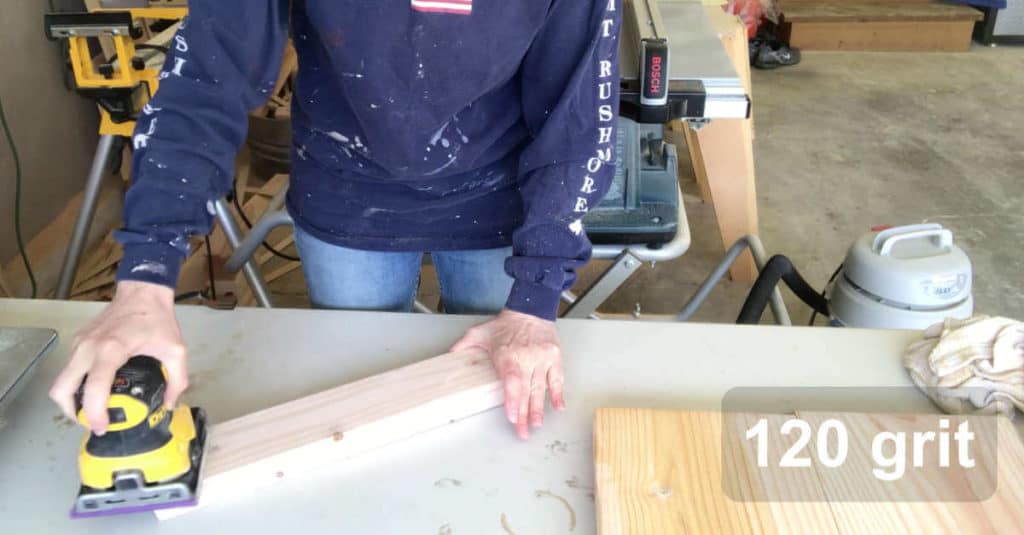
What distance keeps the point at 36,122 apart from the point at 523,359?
7.62ft

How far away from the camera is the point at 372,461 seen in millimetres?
835

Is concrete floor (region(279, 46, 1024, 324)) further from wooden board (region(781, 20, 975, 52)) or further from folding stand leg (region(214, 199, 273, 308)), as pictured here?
folding stand leg (region(214, 199, 273, 308))

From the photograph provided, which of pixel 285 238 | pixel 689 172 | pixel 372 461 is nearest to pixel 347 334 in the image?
pixel 372 461

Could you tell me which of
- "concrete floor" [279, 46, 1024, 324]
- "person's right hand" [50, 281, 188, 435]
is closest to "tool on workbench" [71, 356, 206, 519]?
"person's right hand" [50, 281, 188, 435]

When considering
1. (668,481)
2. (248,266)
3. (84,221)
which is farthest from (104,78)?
(668,481)

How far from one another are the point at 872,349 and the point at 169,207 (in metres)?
0.84

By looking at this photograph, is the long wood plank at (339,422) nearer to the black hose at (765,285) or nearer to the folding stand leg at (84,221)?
the black hose at (765,285)

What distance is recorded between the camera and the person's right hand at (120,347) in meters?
0.70

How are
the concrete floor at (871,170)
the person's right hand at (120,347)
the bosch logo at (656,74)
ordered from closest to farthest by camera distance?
the person's right hand at (120,347), the bosch logo at (656,74), the concrete floor at (871,170)

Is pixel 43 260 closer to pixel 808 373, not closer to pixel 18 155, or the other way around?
pixel 18 155

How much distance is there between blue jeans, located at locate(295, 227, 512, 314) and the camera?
121 cm

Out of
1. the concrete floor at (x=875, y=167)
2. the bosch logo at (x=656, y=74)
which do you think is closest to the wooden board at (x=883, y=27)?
the concrete floor at (x=875, y=167)

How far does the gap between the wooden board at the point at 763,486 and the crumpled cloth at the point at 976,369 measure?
0.16ft

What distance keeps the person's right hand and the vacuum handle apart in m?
1.27
